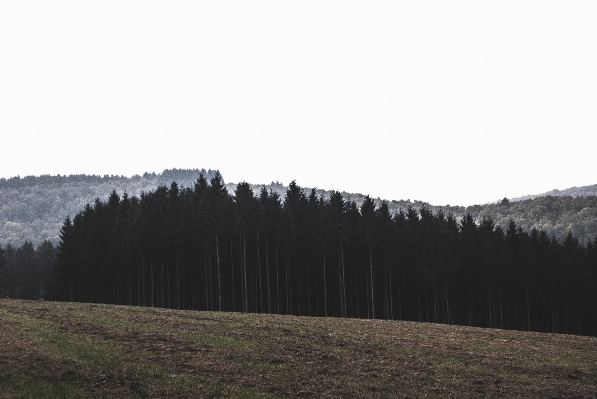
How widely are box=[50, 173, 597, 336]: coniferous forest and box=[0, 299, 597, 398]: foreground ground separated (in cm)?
3420

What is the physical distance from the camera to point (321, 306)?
86188 mm

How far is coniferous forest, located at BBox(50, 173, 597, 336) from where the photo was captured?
81312 mm

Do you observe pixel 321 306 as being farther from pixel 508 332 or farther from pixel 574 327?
pixel 574 327

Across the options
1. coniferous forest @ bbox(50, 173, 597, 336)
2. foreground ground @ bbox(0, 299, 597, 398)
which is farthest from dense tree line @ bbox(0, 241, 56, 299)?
foreground ground @ bbox(0, 299, 597, 398)

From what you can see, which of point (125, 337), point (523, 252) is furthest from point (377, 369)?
point (523, 252)

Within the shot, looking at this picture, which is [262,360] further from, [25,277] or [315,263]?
[25,277]

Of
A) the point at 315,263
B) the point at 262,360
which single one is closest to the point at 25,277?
the point at 315,263

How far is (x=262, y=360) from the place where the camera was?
31.0m

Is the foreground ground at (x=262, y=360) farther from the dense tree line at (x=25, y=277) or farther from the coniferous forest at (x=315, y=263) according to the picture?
the dense tree line at (x=25, y=277)

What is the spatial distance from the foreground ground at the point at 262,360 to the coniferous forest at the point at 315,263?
3420 centimetres

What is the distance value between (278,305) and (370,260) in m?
15.2

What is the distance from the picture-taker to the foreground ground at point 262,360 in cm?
2522

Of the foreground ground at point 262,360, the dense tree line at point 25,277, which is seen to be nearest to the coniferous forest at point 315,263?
the foreground ground at point 262,360

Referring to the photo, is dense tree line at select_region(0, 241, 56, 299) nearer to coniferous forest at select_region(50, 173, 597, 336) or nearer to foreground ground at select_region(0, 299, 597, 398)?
coniferous forest at select_region(50, 173, 597, 336)
